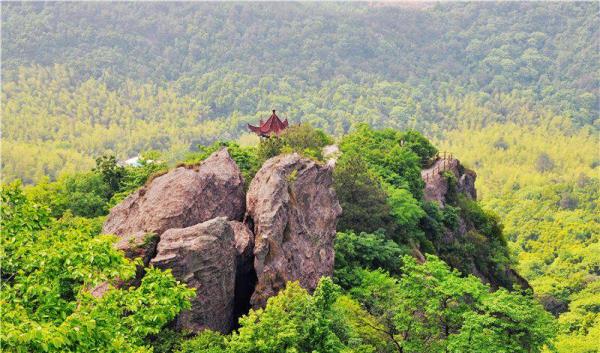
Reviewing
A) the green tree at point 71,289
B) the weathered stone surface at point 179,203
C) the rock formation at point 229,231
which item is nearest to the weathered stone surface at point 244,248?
the rock formation at point 229,231

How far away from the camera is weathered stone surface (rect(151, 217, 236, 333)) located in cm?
2308

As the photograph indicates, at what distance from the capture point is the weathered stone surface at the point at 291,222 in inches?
1006

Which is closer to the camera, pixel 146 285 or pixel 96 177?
pixel 146 285

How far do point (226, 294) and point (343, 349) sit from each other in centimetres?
471

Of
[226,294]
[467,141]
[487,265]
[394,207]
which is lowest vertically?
[467,141]

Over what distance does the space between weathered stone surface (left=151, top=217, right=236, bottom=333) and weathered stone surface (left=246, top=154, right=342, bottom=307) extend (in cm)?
110

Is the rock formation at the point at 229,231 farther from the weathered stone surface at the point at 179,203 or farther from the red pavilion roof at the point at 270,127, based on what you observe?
the red pavilion roof at the point at 270,127

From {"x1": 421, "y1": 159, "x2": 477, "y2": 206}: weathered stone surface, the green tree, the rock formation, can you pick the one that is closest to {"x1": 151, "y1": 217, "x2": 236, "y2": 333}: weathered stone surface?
the rock formation

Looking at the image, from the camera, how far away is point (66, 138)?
171m

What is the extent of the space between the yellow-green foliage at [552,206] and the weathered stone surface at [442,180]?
9.25 meters

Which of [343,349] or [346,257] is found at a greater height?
[343,349]

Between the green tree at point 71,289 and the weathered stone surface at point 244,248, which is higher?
the green tree at point 71,289

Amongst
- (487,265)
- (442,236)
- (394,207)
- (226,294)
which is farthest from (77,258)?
(487,265)

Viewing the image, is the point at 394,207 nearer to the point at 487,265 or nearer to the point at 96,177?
the point at 487,265
